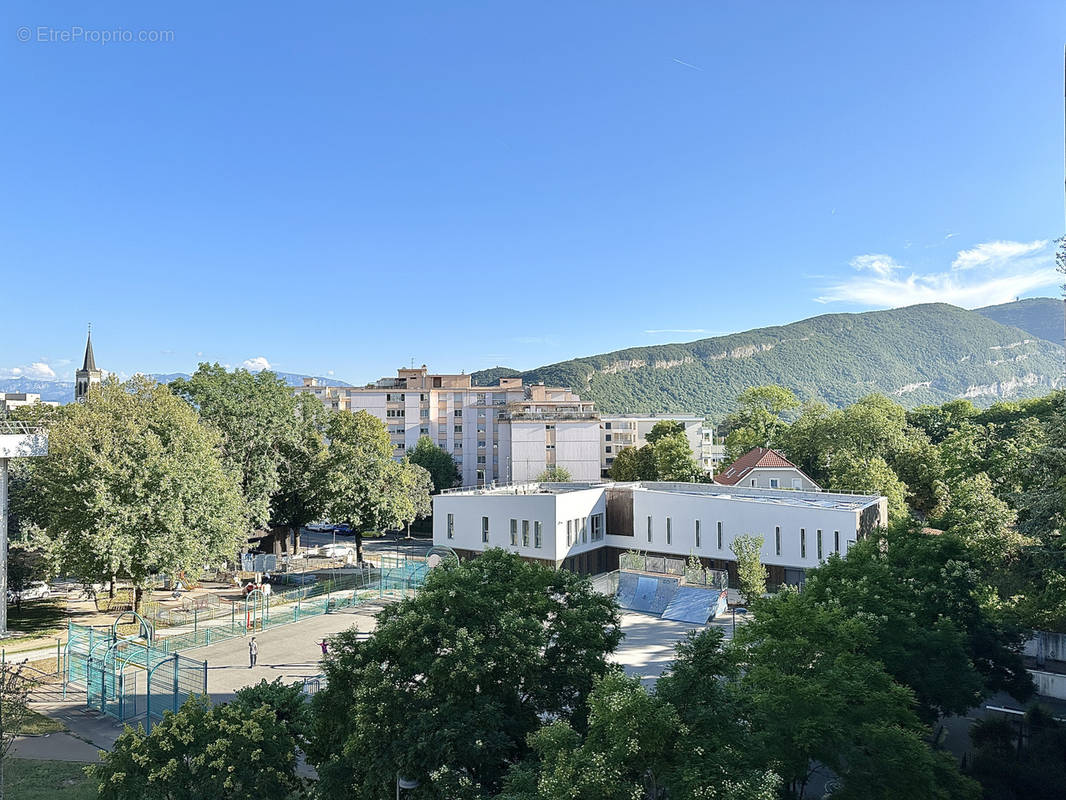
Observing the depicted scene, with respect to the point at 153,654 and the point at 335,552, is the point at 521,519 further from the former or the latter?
the point at 153,654

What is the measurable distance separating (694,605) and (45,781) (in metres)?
25.1

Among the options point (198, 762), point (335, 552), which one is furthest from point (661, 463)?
point (198, 762)

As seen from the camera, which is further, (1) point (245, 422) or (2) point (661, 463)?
(2) point (661, 463)

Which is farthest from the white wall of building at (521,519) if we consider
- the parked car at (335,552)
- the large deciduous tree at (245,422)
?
the large deciduous tree at (245,422)

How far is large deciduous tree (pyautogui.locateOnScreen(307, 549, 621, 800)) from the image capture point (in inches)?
456

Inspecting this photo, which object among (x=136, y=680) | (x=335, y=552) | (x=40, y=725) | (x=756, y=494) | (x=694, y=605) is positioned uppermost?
(x=756, y=494)

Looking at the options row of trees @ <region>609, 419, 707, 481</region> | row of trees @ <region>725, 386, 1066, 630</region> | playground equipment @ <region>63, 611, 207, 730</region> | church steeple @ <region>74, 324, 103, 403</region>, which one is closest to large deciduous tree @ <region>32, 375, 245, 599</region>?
playground equipment @ <region>63, 611, 207, 730</region>

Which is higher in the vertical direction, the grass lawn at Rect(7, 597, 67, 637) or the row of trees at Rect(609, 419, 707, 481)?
the row of trees at Rect(609, 419, 707, 481)

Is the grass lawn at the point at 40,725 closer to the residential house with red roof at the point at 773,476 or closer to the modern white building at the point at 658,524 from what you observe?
the modern white building at the point at 658,524

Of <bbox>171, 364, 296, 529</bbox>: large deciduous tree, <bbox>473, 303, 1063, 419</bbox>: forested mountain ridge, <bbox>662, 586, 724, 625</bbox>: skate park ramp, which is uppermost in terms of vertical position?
<bbox>473, 303, 1063, 419</bbox>: forested mountain ridge

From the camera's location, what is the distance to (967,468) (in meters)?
46.3

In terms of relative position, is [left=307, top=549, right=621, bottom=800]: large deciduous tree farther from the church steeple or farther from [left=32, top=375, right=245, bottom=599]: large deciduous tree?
the church steeple

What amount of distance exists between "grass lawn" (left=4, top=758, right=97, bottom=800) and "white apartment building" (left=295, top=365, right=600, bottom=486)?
55.0 metres

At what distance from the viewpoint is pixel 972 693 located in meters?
17.6
